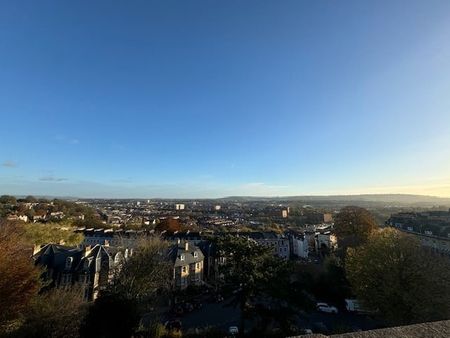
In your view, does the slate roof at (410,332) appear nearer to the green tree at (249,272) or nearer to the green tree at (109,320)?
the green tree at (109,320)

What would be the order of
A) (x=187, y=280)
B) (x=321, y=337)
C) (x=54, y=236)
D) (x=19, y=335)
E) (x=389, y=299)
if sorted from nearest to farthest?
1. (x=321, y=337)
2. (x=19, y=335)
3. (x=389, y=299)
4. (x=187, y=280)
5. (x=54, y=236)

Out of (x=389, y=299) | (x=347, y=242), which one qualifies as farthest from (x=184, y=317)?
(x=347, y=242)

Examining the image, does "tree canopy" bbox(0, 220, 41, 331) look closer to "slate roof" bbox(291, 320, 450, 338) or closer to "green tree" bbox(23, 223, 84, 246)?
"slate roof" bbox(291, 320, 450, 338)

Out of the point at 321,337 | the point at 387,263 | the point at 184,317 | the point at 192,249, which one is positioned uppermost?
the point at 321,337

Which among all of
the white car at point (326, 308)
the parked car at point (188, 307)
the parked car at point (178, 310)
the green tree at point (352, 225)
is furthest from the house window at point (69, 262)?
the green tree at point (352, 225)

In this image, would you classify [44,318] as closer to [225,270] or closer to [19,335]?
[19,335]

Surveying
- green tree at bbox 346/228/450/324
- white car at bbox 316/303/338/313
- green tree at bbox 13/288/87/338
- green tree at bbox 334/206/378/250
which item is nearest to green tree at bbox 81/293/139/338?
green tree at bbox 13/288/87/338
